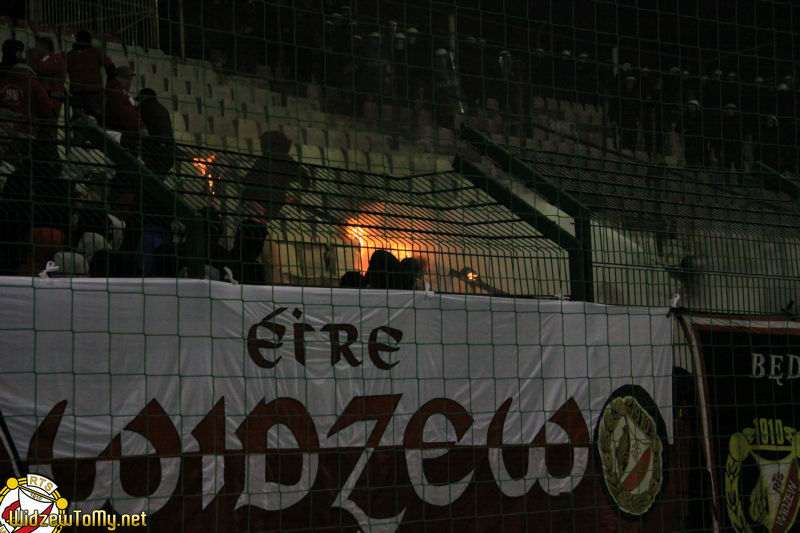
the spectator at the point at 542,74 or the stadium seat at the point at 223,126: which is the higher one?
the spectator at the point at 542,74

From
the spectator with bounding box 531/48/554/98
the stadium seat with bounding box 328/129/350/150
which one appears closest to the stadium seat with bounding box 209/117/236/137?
the stadium seat with bounding box 328/129/350/150

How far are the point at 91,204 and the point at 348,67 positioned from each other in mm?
2878

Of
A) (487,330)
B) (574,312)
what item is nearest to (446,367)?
(487,330)

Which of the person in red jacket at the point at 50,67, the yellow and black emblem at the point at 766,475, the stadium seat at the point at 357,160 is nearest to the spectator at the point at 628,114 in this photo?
the stadium seat at the point at 357,160

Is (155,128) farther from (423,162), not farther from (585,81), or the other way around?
(585,81)

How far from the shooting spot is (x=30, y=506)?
350 cm

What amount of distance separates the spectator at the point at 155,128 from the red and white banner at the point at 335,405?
998 mm

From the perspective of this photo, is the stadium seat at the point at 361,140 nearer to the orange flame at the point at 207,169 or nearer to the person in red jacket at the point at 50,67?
the person in red jacket at the point at 50,67

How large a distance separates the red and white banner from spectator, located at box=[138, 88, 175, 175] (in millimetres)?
998

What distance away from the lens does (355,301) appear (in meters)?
4.32

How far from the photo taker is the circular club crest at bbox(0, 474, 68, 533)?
11.4ft

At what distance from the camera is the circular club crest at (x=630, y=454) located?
192 inches

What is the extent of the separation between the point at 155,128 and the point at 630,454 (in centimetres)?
297

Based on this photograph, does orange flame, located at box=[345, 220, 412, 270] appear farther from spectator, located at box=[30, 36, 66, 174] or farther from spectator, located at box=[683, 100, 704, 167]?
spectator, located at box=[683, 100, 704, 167]
